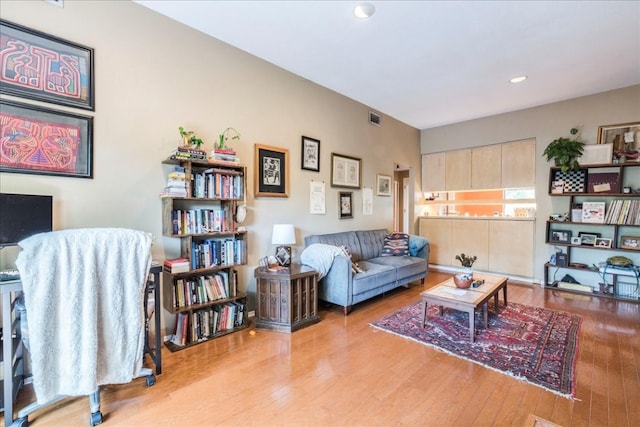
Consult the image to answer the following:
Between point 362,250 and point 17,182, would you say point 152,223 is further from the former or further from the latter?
point 362,250

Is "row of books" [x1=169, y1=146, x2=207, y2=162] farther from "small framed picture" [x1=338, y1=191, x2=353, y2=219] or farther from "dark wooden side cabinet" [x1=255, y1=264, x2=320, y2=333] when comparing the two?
"small framed picture" [x1=338, y1=191, x2=353, y2=219]

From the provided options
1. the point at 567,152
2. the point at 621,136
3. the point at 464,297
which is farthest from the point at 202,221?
the point at 621,136

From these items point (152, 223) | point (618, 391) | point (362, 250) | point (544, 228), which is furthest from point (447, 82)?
point (152, 223)

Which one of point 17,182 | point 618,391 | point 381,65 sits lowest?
point 618,391

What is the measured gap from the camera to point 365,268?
12.5 ft

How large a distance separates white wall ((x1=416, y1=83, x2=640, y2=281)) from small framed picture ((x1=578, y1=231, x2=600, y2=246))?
0.79 ft

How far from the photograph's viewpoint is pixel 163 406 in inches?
70.6

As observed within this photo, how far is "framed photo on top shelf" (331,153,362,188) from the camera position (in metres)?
4.30

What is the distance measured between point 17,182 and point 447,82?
14.8 feet

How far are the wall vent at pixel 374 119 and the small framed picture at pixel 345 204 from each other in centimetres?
136

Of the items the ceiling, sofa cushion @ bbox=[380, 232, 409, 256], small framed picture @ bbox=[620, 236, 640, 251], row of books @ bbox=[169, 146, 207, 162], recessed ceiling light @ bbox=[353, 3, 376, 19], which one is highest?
the ceiling

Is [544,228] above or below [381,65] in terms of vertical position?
below

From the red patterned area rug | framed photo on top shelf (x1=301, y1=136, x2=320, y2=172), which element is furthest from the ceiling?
the red patterned area rug

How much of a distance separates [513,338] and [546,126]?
377cm
